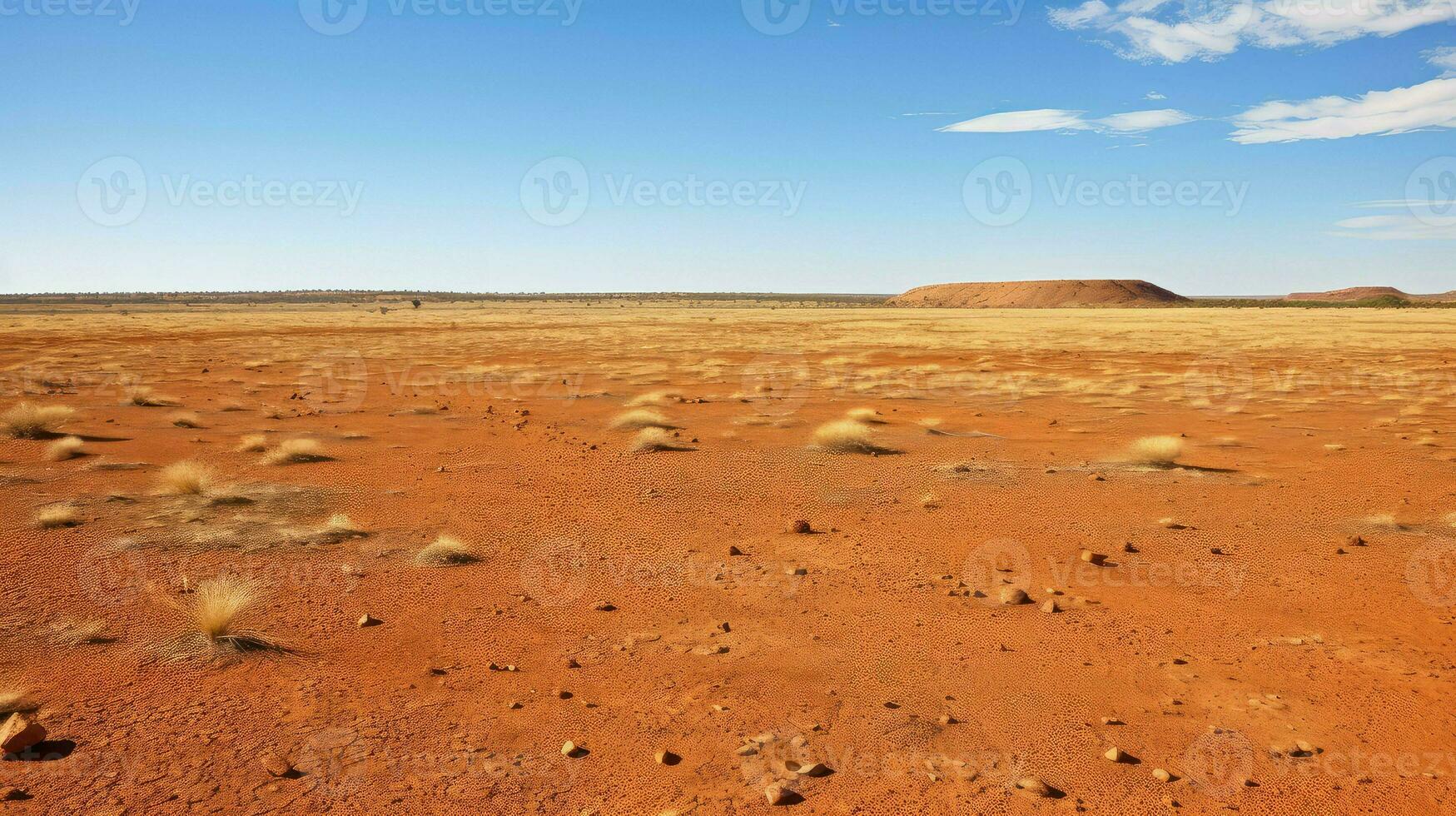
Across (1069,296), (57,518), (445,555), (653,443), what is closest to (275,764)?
(445,555)

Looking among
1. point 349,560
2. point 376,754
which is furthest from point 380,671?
point 349,560

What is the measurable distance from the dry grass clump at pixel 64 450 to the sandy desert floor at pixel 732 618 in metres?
0.10

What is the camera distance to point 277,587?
802 cm

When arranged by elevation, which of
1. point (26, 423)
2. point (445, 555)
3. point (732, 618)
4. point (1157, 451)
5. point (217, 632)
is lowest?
point (732, 618)

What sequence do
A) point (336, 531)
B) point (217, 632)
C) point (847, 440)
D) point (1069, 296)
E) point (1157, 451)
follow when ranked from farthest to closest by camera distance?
1. point (1069, 296)
2. point (847, 440)
3. point (1157, 451)
4. point (336, 531)
5. point (217, 632)

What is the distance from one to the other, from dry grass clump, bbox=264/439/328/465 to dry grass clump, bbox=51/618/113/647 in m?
7.31

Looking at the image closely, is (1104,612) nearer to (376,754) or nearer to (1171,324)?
(376,754)

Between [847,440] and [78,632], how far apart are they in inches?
459

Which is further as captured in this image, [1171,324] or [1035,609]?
[1171,324]

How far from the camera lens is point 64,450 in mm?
14008

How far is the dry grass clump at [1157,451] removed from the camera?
13820 millimetres

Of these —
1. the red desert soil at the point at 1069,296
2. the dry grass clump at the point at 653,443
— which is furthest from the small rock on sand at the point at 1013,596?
the red desert soil at the point at 1069,296

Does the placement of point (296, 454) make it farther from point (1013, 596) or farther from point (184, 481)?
point (1013, 596)

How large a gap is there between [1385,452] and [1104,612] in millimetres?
11261
